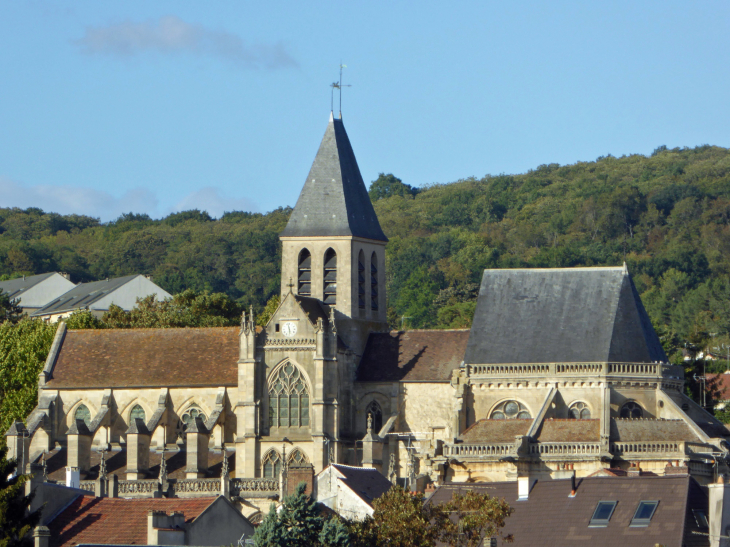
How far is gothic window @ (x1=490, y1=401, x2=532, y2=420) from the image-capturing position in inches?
2170

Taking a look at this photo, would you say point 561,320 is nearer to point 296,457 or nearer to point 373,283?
point 373,283

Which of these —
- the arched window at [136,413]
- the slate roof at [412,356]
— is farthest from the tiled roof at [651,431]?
the arched window at [136,413]

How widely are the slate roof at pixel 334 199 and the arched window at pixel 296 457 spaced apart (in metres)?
8.85

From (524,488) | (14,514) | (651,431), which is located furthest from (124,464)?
(14,514)

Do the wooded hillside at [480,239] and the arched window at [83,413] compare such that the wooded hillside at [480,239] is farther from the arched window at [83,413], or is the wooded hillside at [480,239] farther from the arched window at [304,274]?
the arched window at [83,413]

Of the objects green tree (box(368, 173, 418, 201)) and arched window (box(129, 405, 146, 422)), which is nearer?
arched window (box(129, 405, 146, 422))

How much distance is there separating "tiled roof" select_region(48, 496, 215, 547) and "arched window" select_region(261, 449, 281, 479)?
63.9 feet

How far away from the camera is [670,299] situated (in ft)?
375

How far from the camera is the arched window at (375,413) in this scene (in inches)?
2253

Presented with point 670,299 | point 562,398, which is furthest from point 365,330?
point 670,299

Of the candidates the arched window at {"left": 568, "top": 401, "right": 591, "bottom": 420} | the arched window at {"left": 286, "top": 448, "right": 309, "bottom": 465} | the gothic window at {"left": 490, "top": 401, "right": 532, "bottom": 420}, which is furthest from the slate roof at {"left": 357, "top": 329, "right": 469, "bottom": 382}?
the arched window at {"left": 568, "top": 401, "right": 591, "bottom": 420}

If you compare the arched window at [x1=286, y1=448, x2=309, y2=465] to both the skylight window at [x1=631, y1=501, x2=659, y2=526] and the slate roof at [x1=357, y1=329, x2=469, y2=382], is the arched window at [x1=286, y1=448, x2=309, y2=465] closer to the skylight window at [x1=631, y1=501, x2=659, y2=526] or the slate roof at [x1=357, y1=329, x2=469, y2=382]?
the slate roof at [x1=357, y1=329, x2=469, y2=382]

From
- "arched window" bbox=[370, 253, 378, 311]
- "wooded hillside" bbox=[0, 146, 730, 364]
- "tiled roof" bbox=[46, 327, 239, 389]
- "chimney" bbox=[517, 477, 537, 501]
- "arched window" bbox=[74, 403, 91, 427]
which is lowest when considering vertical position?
"chimney" bbox=[517, 477, 537, 501]

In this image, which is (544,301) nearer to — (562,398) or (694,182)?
(562,398)
